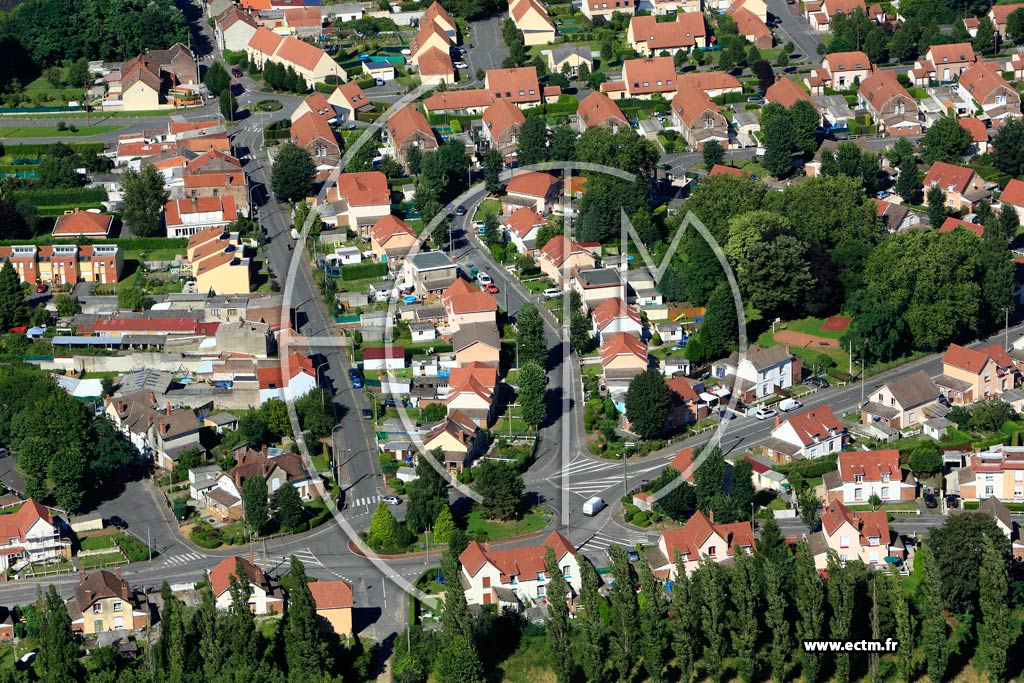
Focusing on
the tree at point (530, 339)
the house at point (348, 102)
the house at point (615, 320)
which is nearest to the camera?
the tree at point (530, 339)

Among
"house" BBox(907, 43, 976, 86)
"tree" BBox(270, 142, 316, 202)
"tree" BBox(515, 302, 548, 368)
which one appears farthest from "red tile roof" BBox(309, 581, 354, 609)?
"house" BBox(907, 43, 976, 86)

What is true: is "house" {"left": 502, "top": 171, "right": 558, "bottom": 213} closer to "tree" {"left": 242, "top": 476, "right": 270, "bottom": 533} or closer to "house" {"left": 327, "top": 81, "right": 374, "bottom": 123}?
"house" {"left": 327, "top": 81, "right": 374, "bottom": 123}

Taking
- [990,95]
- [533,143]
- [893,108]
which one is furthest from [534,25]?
[990,95]

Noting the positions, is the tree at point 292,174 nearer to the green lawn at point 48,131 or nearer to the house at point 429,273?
the house at point 429,273

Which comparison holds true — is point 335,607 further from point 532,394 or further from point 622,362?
point 622,362

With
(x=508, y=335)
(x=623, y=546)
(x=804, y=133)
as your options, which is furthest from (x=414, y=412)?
(x=804, y=133)

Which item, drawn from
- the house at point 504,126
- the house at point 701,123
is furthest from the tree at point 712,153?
the house at point 504,126
